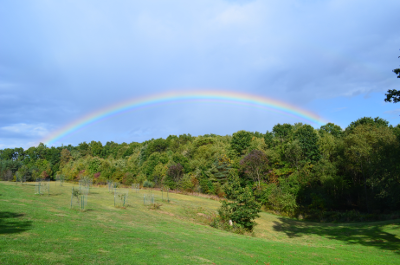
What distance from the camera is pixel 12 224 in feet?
42.7

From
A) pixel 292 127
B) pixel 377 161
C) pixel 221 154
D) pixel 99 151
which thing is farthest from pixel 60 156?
pixel 377 161

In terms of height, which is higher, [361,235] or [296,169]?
[296,169]

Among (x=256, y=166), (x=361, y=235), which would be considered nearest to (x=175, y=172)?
(x=256, y=166)

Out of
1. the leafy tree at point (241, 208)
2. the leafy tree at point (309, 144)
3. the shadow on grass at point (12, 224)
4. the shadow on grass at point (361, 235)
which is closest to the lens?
the shadow on grass at point (12, 224)

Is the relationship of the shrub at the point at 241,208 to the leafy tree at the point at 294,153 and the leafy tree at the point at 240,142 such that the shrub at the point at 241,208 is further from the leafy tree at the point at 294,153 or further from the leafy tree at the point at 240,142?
the leafy tree at the point at 240,142

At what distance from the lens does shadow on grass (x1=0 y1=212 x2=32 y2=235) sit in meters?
11.8

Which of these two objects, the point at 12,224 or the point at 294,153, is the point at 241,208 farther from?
the point at 294,153

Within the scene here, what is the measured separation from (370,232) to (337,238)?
4.64 m

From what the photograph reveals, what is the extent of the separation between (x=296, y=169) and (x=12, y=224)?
183ft

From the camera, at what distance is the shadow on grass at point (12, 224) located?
11788mm

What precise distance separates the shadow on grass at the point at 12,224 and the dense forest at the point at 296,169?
2223cm

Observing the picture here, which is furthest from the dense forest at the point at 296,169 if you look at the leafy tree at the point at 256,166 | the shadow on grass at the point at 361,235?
the shadow on grass at the point at 361,235

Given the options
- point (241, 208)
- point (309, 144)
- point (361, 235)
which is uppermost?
point (309, 144)

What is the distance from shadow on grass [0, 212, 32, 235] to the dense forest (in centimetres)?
2223
